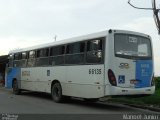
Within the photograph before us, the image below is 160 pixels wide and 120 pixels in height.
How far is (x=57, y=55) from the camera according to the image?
67.9ft

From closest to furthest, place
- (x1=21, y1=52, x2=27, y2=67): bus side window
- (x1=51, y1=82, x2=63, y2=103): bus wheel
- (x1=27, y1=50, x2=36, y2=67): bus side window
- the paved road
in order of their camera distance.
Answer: the paved road → (x1=51, y1=82, x2=63, y2=103): bus wheel → (x1=27, y1=50, x2=36, y2=67): bus side window → (x1=21, y1=52, x2=27, y2=67): bus side window

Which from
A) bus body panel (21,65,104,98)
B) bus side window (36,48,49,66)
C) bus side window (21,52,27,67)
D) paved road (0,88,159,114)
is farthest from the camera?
bus side window (21,52,27,67)

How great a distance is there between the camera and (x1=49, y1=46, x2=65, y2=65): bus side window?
2022 cm

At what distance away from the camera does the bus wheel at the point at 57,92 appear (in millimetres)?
20081

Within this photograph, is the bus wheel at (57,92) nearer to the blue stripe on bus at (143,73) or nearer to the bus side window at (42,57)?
the bus side window at (42,57)

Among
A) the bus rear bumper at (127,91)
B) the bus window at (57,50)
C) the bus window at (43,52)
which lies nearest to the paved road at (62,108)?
the bus rear bumper at (127,91)

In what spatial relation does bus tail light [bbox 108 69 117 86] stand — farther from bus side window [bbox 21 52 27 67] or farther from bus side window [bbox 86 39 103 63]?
bus side window [bbox 21 52 27 67]

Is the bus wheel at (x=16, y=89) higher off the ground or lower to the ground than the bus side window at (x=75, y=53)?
lower

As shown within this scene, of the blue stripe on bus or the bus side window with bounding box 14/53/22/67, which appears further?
the bus side window with bounding box 14/53/22/67

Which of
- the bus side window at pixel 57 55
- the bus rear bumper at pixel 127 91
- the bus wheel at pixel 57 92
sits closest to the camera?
the bus rear bumper at pixel 127 91

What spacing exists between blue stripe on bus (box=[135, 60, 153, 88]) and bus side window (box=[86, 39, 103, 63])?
1.57m

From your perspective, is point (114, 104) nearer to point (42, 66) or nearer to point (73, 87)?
point (73, 87)

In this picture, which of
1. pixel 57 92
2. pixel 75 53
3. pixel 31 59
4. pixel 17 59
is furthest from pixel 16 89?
pixel 75 53

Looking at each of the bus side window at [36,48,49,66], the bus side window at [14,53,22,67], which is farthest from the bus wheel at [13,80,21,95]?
the bus side window at [36,48,49,66]
